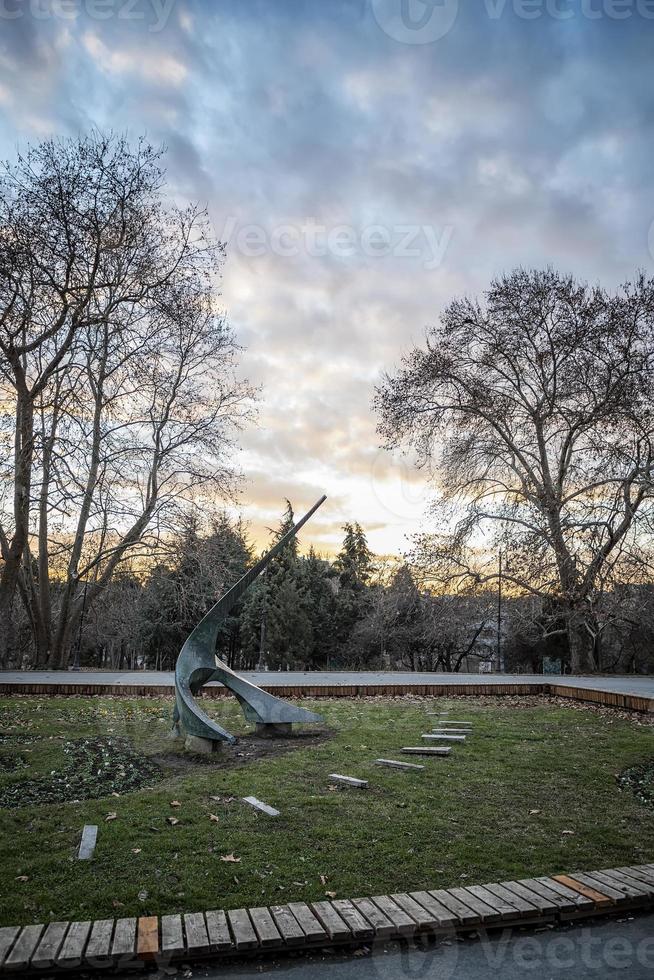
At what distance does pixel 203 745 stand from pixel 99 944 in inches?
215

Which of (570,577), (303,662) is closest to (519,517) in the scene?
(570,577)

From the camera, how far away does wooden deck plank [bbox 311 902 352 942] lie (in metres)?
4.06

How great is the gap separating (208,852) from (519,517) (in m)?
19.1

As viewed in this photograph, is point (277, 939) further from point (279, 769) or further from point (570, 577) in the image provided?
point (570, 577)

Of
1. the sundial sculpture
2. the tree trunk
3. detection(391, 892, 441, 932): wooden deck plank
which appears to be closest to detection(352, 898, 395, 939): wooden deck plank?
detection(391, 892, 441, 932): wooden deck plank

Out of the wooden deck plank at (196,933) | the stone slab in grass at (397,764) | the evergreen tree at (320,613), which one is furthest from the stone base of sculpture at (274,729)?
the evergreen tree at (320,613)

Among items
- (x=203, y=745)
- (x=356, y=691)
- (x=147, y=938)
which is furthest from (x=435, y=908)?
(x=356, y=691)

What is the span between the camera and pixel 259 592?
150 ft

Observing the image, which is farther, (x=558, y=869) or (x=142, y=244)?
(x=142, y=244)

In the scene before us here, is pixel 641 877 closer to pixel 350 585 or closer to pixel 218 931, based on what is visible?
pixel 218 931

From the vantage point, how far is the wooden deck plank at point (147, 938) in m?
3.77

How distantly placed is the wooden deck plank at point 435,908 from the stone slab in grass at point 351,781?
296cm


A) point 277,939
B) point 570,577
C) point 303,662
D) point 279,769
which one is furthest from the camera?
point 303,662

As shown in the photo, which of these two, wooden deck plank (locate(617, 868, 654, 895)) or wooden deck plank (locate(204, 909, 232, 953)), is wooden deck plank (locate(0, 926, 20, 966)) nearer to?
wooden deck plank (locate(204, 909, 232, 953))
